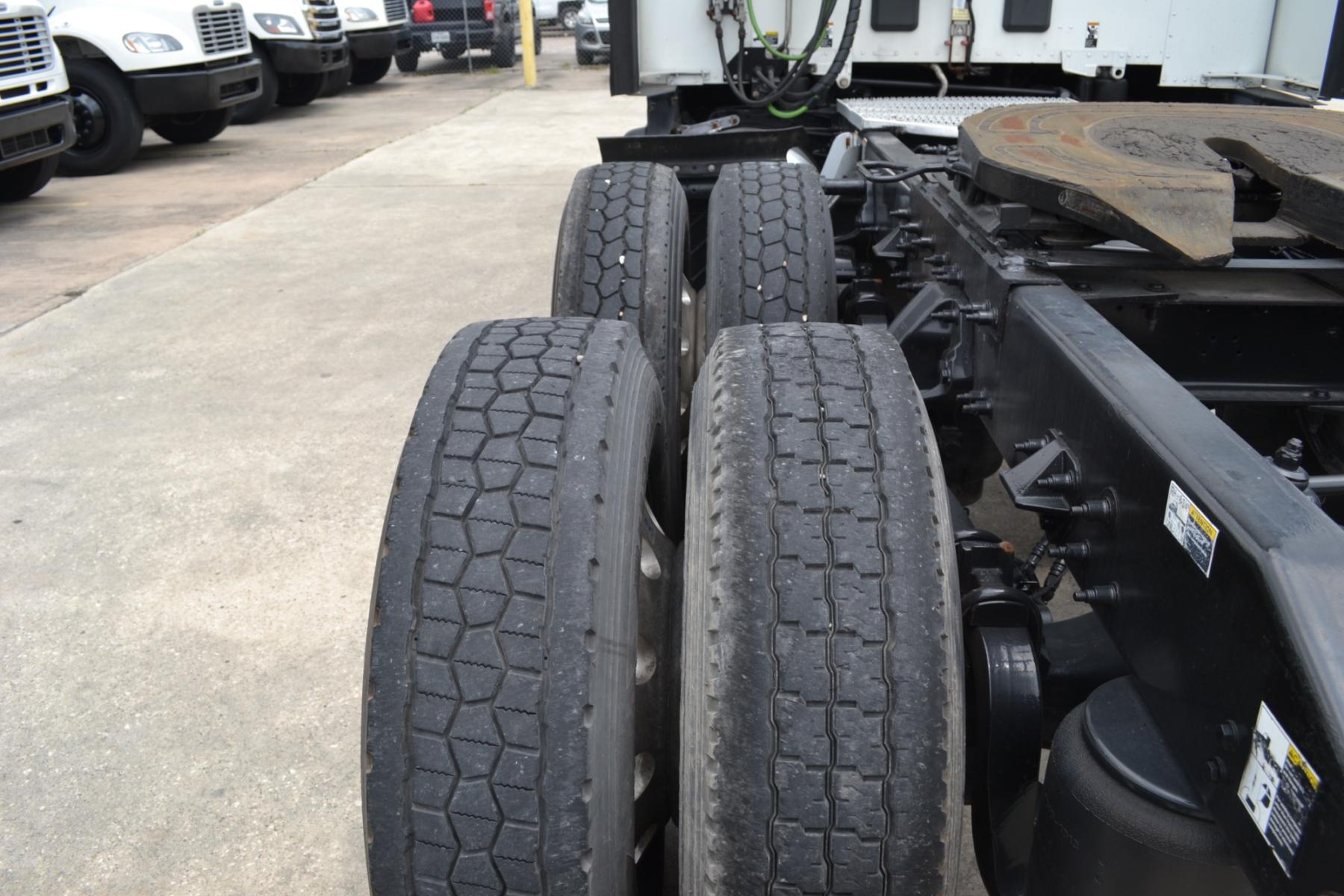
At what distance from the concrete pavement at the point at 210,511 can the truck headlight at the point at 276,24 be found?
4936 millimetres

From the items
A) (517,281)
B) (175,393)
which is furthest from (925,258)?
(517,281)

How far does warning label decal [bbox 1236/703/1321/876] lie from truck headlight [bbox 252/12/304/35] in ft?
44.2

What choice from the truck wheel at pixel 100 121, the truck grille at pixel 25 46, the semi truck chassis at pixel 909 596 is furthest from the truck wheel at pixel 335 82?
the semi truck chassis at pixel 909 596

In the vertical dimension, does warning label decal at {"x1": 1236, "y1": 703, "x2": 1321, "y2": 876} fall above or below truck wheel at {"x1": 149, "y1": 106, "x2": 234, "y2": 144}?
above

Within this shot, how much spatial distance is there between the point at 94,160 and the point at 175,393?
6.52 m

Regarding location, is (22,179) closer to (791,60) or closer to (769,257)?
(791,60)

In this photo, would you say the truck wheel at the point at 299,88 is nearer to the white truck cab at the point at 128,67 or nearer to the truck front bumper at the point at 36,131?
the white truck cab at the point at 128,67

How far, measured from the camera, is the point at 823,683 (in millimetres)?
1403

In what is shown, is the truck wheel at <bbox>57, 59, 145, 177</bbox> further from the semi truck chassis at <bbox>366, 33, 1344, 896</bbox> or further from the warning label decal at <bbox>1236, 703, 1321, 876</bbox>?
the warning label decal at <bbox>1236, 703, 1321, 876</bbox>

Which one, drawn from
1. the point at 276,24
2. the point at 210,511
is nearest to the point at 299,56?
the point at 276,24

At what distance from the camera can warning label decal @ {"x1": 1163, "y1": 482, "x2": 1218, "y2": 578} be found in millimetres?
1127

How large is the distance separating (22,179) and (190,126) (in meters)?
3.05

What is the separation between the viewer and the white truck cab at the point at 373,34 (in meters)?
15.6

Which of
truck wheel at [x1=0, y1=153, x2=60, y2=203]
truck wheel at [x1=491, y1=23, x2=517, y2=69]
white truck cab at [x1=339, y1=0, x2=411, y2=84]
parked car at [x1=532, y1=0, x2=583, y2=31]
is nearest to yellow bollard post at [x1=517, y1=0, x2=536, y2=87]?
white truck cab at [x1=339, y1=0, x2=411, y2=84]
